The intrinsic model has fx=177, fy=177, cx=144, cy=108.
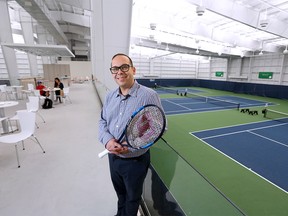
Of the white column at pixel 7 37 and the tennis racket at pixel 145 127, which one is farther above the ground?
the white column at pixel 7 37

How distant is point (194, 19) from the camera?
14359mm

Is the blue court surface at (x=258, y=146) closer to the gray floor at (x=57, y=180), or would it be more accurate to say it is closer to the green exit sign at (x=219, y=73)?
the gray floor at (x=57, y=180)

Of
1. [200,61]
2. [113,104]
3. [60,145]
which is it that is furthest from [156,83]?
[113,104]

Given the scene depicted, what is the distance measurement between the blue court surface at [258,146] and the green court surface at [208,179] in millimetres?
428

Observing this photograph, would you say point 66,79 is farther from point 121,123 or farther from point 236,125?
point 121,123

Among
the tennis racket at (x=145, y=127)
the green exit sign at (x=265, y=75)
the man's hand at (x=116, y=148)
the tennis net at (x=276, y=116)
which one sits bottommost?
the tennis net at (x=276, y=116)

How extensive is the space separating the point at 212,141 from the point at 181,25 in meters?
9.61

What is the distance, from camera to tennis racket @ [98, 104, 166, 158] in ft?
5.49

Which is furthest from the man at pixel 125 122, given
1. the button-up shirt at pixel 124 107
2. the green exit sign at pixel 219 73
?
the green exit sign at pixel 219 73

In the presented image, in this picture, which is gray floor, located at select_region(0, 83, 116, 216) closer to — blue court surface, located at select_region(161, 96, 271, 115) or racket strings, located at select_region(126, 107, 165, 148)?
racket strings, located at select_region(126, 107, 165, 148)

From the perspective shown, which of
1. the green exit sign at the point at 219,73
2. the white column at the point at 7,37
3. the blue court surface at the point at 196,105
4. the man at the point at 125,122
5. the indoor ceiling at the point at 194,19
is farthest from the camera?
the green exit sign at the point at 219,73

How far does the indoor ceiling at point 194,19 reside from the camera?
966 cm

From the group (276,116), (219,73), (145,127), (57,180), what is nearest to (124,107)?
(145,127)

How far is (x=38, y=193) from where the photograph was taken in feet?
9.84
